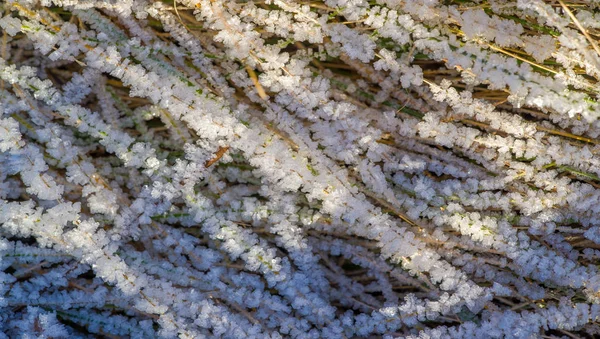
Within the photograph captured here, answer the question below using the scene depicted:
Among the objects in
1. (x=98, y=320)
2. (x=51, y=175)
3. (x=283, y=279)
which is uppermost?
(x=51, y=175)

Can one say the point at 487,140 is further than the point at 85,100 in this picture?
No

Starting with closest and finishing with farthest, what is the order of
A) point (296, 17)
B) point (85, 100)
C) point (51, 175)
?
point (296, 17) → point (51, 175) → point (85, 100)

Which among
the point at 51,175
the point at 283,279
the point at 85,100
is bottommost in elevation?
the point at 283,279

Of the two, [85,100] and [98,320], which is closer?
[98,320]

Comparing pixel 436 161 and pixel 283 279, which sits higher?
pixel 436 161

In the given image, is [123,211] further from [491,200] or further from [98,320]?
[491,200]

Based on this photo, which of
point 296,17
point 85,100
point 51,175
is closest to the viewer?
point 296,17

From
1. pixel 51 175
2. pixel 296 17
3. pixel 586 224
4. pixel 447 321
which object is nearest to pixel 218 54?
pixel 296 17

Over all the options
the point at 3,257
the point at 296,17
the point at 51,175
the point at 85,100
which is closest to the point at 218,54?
the point at 296,17

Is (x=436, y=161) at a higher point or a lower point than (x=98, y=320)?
higher
